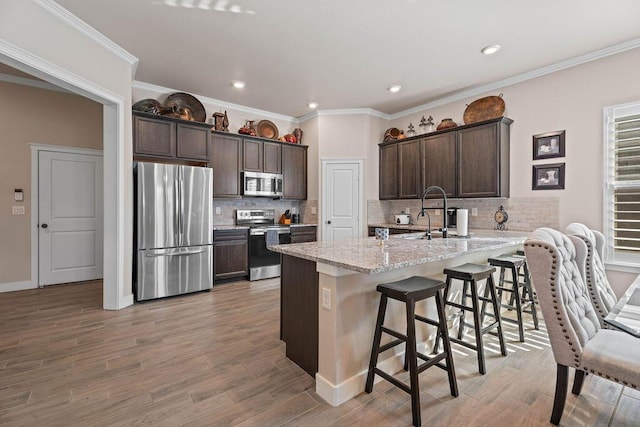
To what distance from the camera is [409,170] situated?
5.05 m

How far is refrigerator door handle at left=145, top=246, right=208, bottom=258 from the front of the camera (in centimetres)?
372

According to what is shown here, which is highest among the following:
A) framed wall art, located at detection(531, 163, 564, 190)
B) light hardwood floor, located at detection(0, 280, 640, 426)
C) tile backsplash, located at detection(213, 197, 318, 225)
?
framed wall art, located at detection(531, 163, 564, 190)

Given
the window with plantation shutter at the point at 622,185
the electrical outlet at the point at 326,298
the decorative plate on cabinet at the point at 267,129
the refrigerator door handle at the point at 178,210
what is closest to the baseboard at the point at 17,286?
the refrigerator door handle at the point at 178,210

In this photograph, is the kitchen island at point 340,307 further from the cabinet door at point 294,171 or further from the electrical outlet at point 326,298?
the cabinet door at point 294,171

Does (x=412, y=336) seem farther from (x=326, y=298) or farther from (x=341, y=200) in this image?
(x=341, y=200)

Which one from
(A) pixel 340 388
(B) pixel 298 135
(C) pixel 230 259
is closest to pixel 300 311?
(A) pixel 340 388

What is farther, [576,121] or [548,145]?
[548,145]

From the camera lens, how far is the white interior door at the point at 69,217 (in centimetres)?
443

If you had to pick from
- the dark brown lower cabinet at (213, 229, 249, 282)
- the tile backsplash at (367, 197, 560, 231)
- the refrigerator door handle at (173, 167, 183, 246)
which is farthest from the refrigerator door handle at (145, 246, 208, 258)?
the tile backsplash at (367, 197, 560, 231)

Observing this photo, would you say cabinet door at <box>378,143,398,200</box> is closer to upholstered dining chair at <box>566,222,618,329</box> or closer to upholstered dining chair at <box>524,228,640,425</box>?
upholstered dining chair at <box>566,222,618,329</box>

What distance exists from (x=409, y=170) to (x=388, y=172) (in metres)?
0.45

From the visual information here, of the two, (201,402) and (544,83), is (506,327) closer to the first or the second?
(201,402)

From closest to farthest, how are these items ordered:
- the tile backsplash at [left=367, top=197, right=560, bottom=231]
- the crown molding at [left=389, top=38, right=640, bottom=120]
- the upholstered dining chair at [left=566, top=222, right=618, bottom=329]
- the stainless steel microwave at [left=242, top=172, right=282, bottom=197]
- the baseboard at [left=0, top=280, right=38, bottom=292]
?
the upholstered dining chair at [left=566, top=222, right=618, bottom=329], the crown molding at [left=389, top=38, right=640, bottom=120], the tile backsplash at [left=367, top=197, right=560, bottom=231], the baseboard at [left=0, top=280, right=38, bottom=292], the stainless steel microwave at [left=242, top=172, right=282, bottom=197]

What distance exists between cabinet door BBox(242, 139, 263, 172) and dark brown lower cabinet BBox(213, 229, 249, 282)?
3.71 ft
